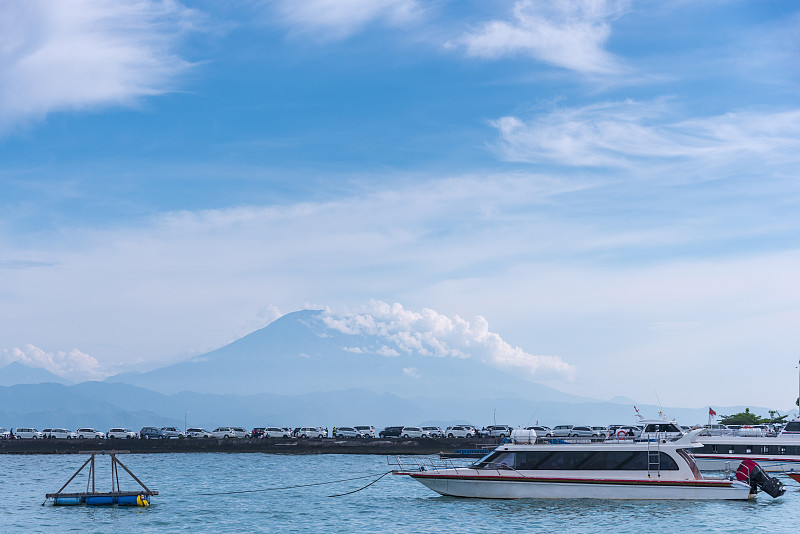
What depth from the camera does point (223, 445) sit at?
4422 inches

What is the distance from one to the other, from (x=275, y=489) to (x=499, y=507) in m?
20.3

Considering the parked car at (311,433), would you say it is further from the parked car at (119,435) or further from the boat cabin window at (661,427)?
the boat cabin window at (661,427)

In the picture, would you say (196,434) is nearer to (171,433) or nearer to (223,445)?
(171,433)

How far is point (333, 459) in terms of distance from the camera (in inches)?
3905

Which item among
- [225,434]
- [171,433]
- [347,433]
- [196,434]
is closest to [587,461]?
[347,433]

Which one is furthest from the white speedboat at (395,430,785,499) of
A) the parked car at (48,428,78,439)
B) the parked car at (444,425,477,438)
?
the parked car at (48,428,78,439)

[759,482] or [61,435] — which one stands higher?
[759,482]

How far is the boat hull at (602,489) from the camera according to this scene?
4772 cm

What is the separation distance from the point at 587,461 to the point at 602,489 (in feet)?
5.73

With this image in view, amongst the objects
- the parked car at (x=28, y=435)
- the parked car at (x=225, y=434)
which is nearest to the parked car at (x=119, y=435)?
the parked car at (x=28, y=435)

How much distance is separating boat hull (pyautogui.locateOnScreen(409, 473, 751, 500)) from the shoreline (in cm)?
5715

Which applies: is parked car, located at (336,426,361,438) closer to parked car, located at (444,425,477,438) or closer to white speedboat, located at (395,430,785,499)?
parked car, located at (444,425,477,438)

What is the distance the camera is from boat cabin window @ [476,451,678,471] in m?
48.5

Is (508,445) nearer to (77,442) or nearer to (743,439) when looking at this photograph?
(743,439)
